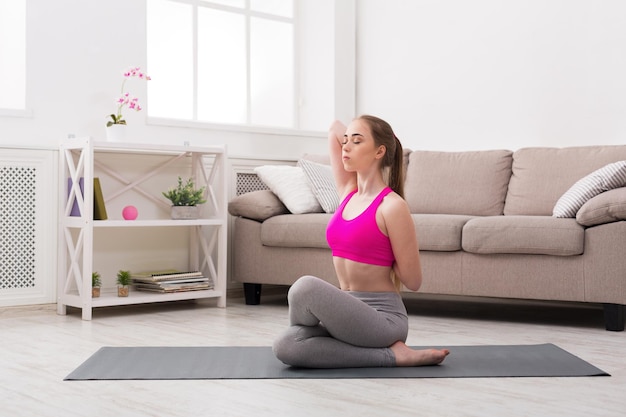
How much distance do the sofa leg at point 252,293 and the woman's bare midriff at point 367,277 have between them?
202 cm

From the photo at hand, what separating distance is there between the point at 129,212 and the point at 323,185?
106cm

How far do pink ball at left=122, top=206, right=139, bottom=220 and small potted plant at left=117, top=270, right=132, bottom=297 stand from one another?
0.28 metres

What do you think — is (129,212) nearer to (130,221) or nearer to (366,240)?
(130,221)

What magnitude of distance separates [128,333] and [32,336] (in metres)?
0.38

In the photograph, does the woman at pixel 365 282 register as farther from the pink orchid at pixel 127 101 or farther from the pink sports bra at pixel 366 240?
the pink orchid at pixel 127 101

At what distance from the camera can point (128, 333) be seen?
3508 mm

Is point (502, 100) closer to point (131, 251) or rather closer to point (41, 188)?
point (131, 251)

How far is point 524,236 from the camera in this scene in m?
3.72

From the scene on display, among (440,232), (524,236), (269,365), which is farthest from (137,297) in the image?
(524,236)

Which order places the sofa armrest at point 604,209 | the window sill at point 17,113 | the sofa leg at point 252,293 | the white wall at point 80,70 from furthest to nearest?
the sofa leg at point 252,293 → the white wall at point 80,70 → the window sill at point 17,113 → the sofa armrest at point 604,209

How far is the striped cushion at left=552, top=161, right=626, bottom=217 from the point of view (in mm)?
3711

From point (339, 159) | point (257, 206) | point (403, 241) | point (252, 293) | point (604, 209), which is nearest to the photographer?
point (403, 241)

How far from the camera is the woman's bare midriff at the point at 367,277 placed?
2650 millimetres

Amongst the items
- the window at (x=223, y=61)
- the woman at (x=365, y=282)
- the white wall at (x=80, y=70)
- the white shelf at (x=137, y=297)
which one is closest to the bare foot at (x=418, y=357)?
the woman at (x=365, y=282)
